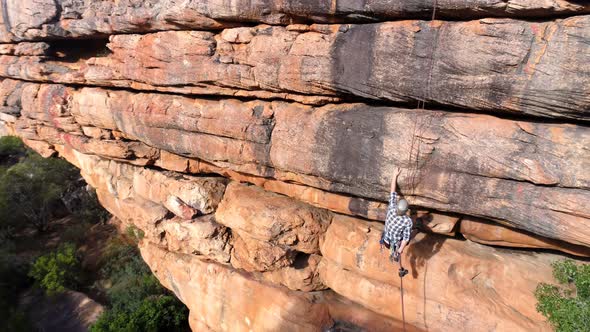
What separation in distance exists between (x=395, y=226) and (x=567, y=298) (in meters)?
3.39

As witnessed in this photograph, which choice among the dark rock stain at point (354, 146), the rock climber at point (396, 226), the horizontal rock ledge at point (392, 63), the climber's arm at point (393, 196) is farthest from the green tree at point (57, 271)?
the climber's arm at point (393, 196)

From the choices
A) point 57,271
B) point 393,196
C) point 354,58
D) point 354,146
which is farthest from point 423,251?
point 57,271

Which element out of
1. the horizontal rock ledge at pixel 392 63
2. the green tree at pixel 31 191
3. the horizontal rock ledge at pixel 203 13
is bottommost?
the green tree at pixel 31 191

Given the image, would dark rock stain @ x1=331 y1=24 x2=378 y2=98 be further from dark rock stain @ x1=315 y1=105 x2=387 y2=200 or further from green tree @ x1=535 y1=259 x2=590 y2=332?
green tree @ x1=535 y1=259 x2=590 y2=332

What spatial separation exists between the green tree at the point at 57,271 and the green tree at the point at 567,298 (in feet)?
60.8

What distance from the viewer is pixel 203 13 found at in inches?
358

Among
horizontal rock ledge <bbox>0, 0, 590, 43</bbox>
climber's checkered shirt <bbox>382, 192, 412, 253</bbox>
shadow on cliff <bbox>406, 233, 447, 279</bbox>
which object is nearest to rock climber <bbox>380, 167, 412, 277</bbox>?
climber's checkered shirt <bbox>382, 192, 412, 253</bbox>

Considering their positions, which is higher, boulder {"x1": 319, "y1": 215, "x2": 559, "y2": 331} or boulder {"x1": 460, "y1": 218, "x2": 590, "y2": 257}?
boulder {"x1": 460, "y1": 218, "x2": 590, "y2": 257}

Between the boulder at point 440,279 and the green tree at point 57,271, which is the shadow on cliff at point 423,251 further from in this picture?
the green tree at point 57,271

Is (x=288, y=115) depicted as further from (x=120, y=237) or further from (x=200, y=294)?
(x=120, y=237)

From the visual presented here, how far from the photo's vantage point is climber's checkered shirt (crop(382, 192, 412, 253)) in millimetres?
7375

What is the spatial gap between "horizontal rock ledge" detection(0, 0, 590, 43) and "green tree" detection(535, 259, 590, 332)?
4.58 m

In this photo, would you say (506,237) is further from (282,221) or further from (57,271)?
(57,271)

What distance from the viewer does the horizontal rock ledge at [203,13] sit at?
20.1ft
